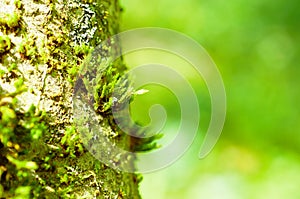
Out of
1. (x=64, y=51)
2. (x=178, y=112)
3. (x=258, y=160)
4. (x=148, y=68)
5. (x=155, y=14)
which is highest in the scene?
(x=155, y=14)

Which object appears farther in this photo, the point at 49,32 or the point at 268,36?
the point at 268,36

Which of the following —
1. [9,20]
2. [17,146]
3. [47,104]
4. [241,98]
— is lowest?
[17,146]

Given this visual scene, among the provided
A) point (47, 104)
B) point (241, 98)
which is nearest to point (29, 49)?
point (47, 104)

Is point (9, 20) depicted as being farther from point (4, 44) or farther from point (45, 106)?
point (45, 106)

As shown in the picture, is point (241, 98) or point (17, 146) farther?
point (241, 98)

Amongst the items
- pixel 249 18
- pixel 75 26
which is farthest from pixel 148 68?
pixel 249 18

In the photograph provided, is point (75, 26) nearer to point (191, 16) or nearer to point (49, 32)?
point (49, 32)

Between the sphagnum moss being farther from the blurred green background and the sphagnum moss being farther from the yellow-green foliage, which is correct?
the blurred green background
